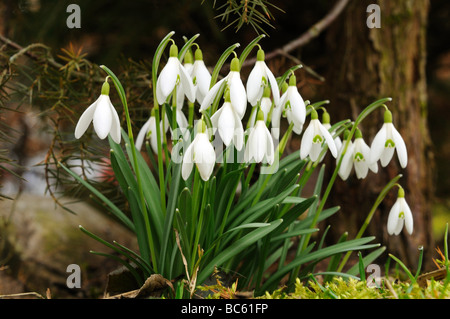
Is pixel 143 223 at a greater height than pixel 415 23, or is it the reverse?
pixel 415 23

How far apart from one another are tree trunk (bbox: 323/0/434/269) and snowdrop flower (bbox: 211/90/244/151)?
0.71 m

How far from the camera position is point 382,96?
1.43 m

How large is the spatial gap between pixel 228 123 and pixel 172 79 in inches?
4.6

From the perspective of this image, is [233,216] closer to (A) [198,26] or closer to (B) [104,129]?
(B) [104,129]

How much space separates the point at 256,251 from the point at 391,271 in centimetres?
55

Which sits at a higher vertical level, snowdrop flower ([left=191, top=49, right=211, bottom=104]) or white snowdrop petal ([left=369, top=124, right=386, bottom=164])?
snowdrop flower ([left=191, top=49, right=211, bottom=104])

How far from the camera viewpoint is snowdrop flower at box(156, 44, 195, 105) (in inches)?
30.5

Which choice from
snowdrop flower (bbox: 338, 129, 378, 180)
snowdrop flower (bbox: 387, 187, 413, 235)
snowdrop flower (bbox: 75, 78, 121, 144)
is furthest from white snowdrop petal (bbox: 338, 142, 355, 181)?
snowdrop flower (bbox: 75, 78, 121, 144)

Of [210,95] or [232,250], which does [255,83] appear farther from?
[232,250]

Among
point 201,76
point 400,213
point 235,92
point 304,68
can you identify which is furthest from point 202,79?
point 304,68

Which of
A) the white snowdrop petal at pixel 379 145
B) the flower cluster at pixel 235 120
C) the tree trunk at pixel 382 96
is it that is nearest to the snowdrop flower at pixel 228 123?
the flower cluster at pixel 235 120

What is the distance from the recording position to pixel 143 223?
927 mm

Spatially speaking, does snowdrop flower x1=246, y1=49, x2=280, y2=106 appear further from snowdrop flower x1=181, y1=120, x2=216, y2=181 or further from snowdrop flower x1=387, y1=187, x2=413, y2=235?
snowdrop flower x1=387, y1=187, x2=413, y2=235

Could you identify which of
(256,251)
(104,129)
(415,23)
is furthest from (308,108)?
(415,23)
